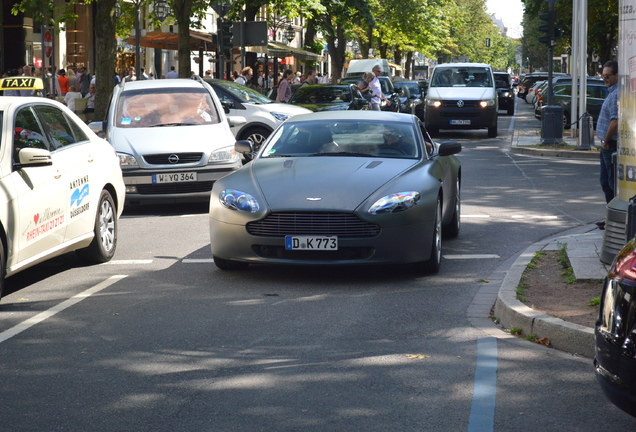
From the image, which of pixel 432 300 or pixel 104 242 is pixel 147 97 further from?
pixel 432 300

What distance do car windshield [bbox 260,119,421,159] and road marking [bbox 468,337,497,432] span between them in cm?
369

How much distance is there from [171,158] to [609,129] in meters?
5.65

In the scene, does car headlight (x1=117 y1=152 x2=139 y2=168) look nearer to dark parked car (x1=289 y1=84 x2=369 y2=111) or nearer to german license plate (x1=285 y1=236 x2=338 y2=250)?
german license plate (x1=285 y1=236 x2=338 y2=250)

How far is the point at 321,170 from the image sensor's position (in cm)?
1007

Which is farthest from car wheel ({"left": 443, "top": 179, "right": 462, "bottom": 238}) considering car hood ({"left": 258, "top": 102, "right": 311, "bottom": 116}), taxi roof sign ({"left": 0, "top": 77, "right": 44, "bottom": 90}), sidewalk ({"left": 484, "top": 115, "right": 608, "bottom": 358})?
car hood ({"left": 258, "top": 102, "right": 311, "bottom": 116})

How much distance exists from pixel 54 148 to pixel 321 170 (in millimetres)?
2310

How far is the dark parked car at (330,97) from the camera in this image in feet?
85.4

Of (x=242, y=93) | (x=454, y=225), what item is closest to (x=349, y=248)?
(x=454, y=225)

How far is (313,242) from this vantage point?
30.6 feet

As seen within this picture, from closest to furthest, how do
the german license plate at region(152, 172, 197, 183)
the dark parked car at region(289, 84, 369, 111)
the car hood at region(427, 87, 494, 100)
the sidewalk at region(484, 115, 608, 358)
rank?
the sidewalk at region(484, 115, 608, 358) → the german license plate at region(152, 172, 197, 183) → the dark parked car at region(289, 84, 369, 111) → the car hood at region(427, 87, 494, 100)

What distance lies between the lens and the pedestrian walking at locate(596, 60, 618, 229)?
488 inches

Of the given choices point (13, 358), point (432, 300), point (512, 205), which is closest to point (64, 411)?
point (13, 358)

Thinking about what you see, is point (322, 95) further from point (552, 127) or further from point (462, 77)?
point (462, 77)

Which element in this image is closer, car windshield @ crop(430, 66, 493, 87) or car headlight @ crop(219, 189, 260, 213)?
car headlight @ crop(219, 189, 260, 213)
